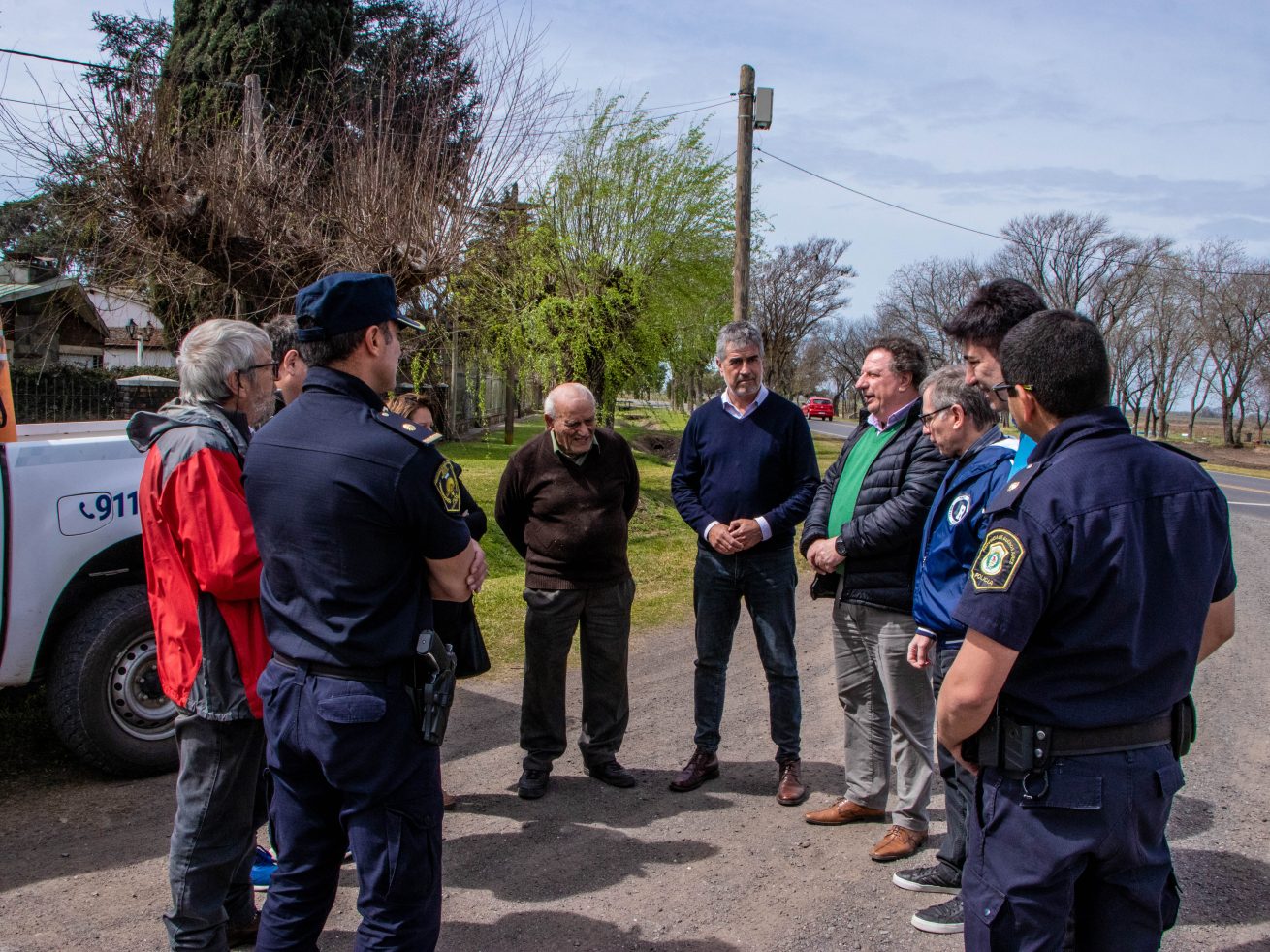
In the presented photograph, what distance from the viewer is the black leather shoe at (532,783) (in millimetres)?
4578

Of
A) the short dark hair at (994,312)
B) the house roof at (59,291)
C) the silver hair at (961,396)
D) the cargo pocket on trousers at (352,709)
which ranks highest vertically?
the house roof at (59,291)

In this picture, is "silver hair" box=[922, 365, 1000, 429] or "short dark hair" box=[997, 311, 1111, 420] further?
"silver hair" box=[922, 365, 1000, 429]

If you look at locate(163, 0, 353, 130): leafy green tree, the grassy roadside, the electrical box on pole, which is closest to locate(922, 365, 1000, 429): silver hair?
the grassy roadside

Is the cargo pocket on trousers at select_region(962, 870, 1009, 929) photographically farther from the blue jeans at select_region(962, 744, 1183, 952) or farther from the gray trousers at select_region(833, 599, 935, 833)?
the gray trousers at select_region(833, 599, 935, 833)

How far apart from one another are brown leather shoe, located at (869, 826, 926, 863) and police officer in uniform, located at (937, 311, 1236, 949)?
183 cm

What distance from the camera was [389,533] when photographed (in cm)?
237

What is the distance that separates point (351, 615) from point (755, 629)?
276cm

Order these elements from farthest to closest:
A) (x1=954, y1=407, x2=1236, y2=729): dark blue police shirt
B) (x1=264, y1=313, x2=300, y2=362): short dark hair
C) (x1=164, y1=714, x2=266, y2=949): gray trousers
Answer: (x1=264, y1=313, x2=300, y2=362): short dark hair → (x1=164, y1=714, x2=266, y2=949): gray trousers → (x1=954, y1=407, x2=1236, y2=729): dark blue police shirt

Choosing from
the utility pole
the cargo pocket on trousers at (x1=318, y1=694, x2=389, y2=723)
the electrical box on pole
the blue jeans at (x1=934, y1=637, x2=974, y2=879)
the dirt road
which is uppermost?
the electrical box on pole

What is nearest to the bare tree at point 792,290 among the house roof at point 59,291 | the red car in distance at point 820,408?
the red car in distance at point 820,408

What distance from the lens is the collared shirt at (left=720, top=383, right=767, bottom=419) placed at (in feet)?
15.9

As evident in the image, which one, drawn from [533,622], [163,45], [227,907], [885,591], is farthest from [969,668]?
[163,45]

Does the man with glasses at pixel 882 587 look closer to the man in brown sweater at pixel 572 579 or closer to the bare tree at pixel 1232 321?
the man in brown sweater at pixel 572 579

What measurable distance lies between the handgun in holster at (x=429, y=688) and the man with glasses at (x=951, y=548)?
66.2 inches
